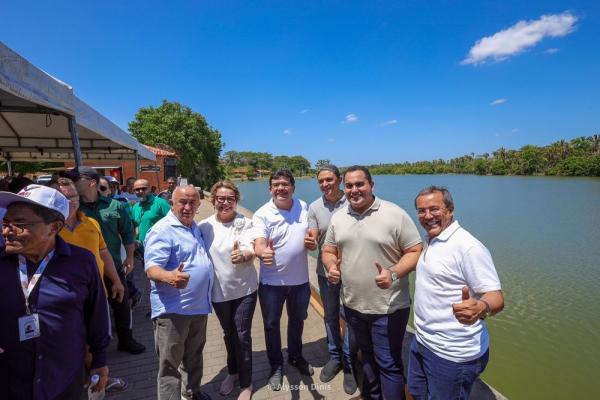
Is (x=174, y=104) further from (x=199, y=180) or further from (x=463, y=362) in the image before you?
(x=463, y=362)

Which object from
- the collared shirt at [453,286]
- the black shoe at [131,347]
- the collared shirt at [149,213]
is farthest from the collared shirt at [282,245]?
the collared shirt at [149,213]

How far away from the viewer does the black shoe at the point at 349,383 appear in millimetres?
2572

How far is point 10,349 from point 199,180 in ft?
98.2

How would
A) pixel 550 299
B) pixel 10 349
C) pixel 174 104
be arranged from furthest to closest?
pixel 174 104 < pixel 550 299 < pixel 10 349

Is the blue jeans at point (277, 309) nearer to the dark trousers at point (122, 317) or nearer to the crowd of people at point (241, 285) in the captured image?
the crowd of people at point (241, 285)

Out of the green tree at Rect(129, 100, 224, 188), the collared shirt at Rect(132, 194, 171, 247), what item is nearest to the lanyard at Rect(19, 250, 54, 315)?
the collared shirt at Rect(132, 194, 171, 247)

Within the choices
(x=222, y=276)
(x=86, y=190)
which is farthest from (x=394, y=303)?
(x=86, y=190)

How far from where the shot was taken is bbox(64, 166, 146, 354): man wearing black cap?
2820 millimetres

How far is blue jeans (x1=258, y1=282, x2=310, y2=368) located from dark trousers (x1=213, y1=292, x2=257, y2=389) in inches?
6.3

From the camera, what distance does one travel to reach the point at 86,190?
2.75 m

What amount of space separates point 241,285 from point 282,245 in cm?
49

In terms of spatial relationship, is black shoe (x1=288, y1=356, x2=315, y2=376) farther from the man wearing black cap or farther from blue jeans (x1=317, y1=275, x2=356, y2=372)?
the man wearing black cap

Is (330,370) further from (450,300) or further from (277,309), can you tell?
(450,300)

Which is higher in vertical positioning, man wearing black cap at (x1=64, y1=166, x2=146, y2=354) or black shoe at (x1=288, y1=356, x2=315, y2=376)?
man wearing black cap at (x1=64, y1=166, x2=146, y2=354)
